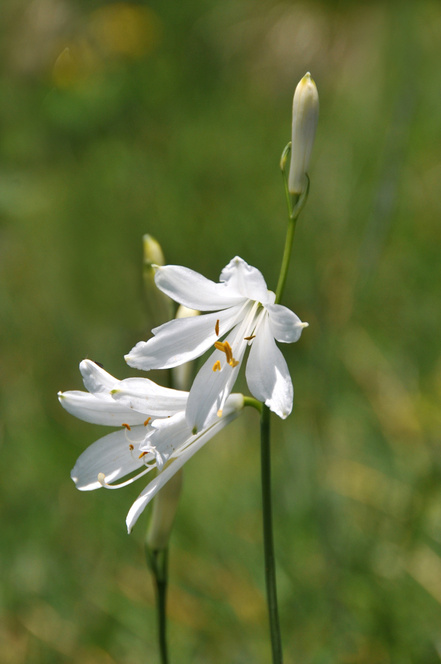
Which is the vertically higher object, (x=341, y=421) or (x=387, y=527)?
(x=341, y=421)

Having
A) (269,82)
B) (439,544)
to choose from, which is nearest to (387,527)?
(439,544)

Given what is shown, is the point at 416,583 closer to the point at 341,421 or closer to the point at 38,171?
the point at 341,421

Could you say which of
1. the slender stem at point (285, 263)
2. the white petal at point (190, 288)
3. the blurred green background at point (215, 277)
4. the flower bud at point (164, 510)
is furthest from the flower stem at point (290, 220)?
the blurred green background at point (215, 277)

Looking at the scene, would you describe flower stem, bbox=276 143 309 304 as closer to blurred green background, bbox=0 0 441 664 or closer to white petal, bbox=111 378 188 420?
white petal, bbox=111 378 188 420

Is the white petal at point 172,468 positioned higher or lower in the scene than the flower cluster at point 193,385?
lower

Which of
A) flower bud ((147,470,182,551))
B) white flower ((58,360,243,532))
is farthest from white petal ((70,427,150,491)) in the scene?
flower bud ((147,470,182,551))

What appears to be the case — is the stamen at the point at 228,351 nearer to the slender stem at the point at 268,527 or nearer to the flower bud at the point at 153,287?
the slender stem at the point at 268,527

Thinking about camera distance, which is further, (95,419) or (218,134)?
(218,134)
